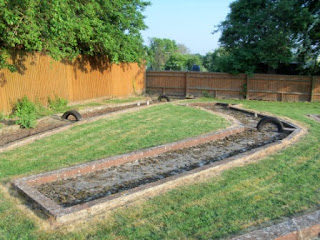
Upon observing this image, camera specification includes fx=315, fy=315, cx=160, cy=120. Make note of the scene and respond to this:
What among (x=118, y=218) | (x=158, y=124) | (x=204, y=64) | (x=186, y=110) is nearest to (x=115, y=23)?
(x=186, y=110)

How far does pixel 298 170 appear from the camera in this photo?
18.0ft

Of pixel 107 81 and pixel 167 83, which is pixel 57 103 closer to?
pixel 107 81

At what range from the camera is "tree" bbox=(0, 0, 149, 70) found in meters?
8.05

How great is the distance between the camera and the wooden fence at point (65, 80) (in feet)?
35.1

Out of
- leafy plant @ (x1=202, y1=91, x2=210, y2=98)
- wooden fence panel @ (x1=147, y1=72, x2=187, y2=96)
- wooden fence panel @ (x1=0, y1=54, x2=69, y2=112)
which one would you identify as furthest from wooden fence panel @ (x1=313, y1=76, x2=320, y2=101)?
wooden fence panel @ (x1=0, y1=54, x2=69, y2=112)

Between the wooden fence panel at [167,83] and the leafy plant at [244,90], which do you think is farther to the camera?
the wooden fence panel at [167,83]

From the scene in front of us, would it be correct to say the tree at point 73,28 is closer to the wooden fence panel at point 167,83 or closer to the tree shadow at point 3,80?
the tree shadow at point 3,80

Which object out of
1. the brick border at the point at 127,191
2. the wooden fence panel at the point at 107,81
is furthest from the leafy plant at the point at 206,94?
the brick border at the point at 127,191

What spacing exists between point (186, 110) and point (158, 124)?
332cm

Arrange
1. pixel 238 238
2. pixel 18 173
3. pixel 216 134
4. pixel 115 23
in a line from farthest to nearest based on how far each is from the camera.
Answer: pixel 115 23, pixel 216 134, pixel 18 173, pixel 238 238

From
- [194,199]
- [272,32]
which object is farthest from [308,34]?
[194,199]

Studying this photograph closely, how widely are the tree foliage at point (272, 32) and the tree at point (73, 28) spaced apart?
20.5ft

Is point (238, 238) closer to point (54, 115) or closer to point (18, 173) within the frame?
point (18, 173)

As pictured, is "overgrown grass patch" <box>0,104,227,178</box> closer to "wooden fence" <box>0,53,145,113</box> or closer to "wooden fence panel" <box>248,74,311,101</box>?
"wooden fence" <box>0,53,145,113</box>
